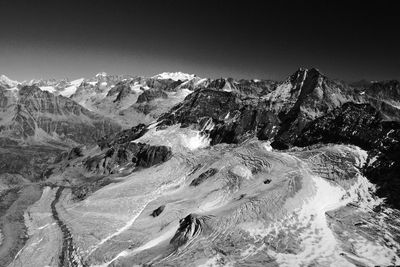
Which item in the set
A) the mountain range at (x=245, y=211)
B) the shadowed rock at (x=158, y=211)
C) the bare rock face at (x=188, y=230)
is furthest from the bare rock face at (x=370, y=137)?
the shadowed rock at (x=158, y=211)

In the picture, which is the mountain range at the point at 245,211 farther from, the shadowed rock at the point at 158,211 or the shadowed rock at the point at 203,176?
the shadowed rock at the point at 203,176

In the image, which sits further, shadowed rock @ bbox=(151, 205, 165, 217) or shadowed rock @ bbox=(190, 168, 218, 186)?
shadowed rock @ bbox=(190, 168, 218, 186)

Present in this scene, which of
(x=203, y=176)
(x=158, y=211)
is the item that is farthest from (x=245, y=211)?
(x=203, y=176)

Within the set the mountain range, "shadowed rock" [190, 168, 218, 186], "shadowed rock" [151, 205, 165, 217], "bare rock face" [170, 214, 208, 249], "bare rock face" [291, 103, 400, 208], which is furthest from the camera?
"shadowed rock" [190, 168, 218, 186]

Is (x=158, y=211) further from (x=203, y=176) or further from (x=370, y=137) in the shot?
(x=370, y=137)

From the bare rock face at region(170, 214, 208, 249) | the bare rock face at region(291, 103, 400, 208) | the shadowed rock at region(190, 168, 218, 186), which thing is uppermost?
the bare rock face at region(291, 103, 400, 208)

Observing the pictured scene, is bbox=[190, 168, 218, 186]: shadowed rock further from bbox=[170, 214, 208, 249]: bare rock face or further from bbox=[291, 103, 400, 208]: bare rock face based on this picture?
bbox=[170, 214, 208, 249]: bare rock face

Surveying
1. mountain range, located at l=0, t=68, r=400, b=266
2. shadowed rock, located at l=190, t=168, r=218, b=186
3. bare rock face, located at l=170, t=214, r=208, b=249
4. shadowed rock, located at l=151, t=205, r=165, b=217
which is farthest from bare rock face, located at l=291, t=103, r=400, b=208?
shadowed rock, located at l=151, t=205, r=165, b=217

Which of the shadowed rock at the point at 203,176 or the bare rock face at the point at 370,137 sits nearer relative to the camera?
the bare rock face at the point at 370,137

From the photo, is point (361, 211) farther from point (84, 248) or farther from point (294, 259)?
point (84, 248)

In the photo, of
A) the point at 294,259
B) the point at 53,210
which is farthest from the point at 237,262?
the point at 53,210

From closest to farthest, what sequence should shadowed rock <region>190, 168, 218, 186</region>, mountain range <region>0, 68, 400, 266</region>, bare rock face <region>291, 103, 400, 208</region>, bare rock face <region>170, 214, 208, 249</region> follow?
mountain range <region>0, 68, 400, 266</region>
bare rock face <region>170, 214, 208, 249</region>
bare rock face <region>291, 103, 400, 208</region>
shadowed rock <region>190, 168, 218, 186</region>

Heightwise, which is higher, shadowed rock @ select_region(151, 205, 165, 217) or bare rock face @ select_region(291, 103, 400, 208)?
bare rock face @ select_region(291, 103, 400, 208)
